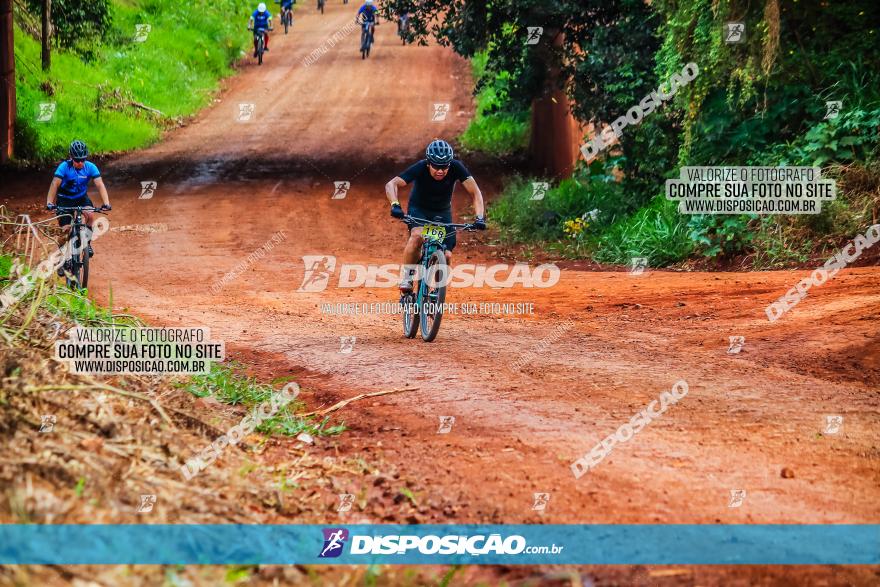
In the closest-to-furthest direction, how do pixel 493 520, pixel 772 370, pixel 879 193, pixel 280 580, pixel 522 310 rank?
1. pixel 280 580
2. pixel 493 520
3. pixel 772 370
4. pixel 522 310
5. pixel 879 193

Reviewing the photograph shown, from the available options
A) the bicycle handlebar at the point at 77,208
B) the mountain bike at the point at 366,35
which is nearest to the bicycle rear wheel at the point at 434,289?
the bicycle handlebar at the point at 77,208

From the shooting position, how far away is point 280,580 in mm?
3895

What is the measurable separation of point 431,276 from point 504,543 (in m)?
4.98

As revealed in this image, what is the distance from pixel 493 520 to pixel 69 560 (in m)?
2.05

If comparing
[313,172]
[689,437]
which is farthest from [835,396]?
[313,172]

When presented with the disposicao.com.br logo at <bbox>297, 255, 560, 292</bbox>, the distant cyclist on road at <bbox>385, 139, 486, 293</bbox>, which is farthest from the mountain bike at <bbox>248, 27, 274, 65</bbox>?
the distant cyclist on road at <bbox>385, 139, 486, 293</bbox>

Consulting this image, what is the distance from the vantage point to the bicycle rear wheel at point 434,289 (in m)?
9.06

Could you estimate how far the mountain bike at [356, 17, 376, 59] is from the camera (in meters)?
35.2

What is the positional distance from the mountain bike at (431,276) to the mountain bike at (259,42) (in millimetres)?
28443

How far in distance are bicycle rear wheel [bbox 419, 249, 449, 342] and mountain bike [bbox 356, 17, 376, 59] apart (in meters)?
27.4

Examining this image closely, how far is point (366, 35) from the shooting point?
1430 inches

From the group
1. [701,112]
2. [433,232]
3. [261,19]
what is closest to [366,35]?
[261,19]

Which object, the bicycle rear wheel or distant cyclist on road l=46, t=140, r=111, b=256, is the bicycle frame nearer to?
the bicycle rear wheel

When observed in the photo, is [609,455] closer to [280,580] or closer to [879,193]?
[280,580]
